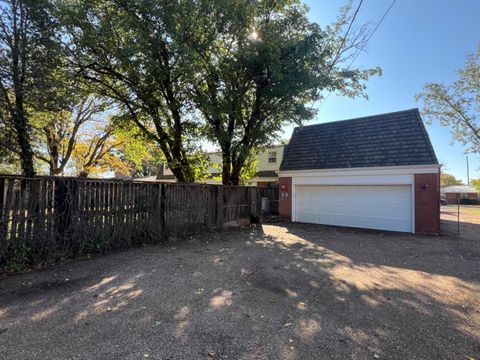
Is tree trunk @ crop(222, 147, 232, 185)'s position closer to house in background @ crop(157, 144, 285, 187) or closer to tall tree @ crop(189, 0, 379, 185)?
tall tree @ crop(189, 0, 379, 185)

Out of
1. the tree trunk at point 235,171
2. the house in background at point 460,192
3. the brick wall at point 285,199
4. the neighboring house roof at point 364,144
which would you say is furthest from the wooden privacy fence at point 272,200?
the house in background at point 460,192

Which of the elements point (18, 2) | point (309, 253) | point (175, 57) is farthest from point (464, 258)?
point (18, 2)

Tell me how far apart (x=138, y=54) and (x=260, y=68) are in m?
4.19

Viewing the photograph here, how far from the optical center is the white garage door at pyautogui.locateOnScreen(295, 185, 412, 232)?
10742 millimetres

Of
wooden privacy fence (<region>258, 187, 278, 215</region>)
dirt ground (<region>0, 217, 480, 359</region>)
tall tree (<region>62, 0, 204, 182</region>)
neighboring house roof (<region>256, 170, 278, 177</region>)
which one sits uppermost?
tall tree (<region>62, 0, 204, 182</region>)

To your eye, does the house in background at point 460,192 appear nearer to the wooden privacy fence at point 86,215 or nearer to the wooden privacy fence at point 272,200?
the wooden privacy fence at point 272,200

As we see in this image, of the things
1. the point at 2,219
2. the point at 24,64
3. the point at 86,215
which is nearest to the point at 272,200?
the point at 86,215

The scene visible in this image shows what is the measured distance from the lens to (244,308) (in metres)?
3.64

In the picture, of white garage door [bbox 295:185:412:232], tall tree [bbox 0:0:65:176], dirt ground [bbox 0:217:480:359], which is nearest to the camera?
dirt ground [bbox 0:217:480:359]

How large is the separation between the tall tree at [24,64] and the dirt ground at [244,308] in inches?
144

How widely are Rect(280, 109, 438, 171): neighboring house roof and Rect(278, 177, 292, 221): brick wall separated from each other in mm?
762

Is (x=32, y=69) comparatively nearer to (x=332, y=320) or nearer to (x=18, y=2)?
(x=18, y=2)

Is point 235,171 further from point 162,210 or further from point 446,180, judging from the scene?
point 446,180

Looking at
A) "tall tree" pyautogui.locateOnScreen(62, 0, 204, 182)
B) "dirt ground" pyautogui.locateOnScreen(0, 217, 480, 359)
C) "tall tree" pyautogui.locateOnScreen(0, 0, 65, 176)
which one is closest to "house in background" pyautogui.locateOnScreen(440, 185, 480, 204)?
"dirt ground" pyautogui.locateOnScreen(0, 217, 480, 359)
